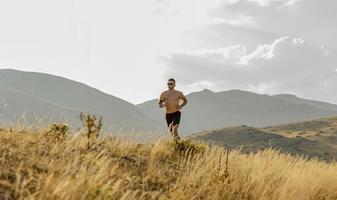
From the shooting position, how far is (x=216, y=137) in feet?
404

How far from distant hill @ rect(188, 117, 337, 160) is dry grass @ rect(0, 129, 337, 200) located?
75.8 meters

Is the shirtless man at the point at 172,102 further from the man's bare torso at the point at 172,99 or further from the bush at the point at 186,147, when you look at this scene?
the bush at the point at 186,147

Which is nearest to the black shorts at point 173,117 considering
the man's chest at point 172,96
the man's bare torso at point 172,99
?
the man's bare torso at point 172,99

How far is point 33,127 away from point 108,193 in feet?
13.8

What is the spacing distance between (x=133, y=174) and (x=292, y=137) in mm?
109165

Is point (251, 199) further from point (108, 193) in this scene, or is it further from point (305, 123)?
point (305, 123)

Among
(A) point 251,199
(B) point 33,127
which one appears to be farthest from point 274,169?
(B) point 33,127

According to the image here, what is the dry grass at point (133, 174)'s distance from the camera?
4.43 m

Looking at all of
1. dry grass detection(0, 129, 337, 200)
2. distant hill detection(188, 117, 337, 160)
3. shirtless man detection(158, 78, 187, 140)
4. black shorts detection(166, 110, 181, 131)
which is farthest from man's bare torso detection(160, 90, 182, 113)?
distant hill detection(188, 117, 337, 160)

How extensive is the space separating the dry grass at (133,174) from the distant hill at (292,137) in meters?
75.8

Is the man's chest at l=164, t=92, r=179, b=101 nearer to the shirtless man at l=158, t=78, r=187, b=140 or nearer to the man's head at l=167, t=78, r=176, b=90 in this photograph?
the shirtless man at l=158, t=78, r=187, b=140

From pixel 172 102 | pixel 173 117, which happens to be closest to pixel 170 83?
pixel 172 102

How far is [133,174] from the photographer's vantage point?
6.81 metres

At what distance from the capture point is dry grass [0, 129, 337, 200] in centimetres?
443
